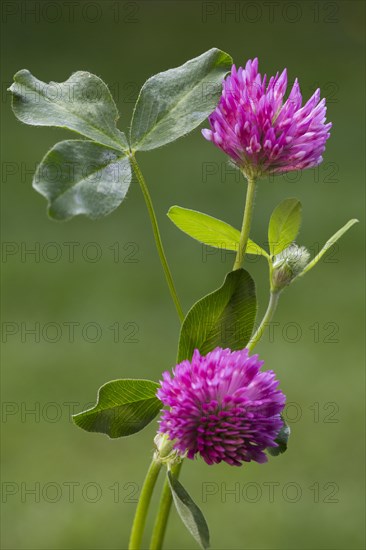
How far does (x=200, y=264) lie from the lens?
77.0 inches

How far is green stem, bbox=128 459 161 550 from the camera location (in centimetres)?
36

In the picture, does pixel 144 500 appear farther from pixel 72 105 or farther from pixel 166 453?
pixel 72 105

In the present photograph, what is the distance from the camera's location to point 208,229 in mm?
406

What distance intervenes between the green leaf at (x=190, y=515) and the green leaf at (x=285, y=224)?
0.12m

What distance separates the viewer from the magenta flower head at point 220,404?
0.32 m

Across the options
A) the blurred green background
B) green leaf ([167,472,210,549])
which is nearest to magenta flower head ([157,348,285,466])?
green leaf ([167,472,210,549])

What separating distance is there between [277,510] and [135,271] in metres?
0.76

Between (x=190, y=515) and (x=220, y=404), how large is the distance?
1.8 inches

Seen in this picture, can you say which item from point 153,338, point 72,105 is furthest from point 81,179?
point 153,338

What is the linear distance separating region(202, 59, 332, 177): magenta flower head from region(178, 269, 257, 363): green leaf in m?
0.05

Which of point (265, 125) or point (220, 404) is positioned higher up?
point (265, 125)

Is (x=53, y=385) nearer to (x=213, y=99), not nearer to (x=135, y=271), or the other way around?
(x=135, y=271)

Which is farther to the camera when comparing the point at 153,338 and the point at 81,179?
the point at 153,338

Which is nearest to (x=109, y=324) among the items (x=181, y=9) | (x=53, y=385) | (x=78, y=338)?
(x=78, y=338)
